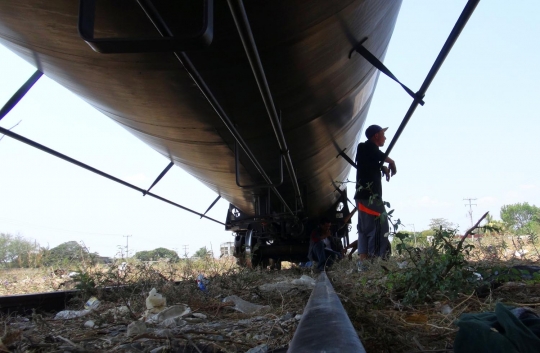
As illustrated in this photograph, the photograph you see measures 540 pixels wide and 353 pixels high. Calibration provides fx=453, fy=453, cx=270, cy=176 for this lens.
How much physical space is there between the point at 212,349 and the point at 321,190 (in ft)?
17.5

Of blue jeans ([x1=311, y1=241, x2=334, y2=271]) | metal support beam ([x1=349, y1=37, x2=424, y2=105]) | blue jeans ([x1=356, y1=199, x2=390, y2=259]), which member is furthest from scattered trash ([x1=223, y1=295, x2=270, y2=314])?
blue jeans ([x1=311, y1=241, x2=334, y2=271])

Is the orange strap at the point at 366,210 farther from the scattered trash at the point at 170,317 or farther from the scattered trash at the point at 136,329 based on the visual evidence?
the scattered trash at the point at 136,329

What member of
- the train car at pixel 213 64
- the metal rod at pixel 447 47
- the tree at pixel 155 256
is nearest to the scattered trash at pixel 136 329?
the train car at pixel 213 64

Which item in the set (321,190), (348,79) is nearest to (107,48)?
(348,79)

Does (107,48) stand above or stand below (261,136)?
below

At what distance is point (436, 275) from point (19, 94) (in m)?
2.44

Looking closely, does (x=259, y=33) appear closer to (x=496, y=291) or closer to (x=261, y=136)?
(x=261, y=136)

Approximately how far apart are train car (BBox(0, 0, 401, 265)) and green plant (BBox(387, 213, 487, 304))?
41.8 inches

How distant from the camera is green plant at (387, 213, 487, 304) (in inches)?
84.7

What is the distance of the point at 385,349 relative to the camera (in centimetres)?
133

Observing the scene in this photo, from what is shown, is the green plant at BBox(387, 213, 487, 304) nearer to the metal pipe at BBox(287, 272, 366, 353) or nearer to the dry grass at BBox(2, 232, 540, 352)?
the dry grass at BBox(2, 232, 540, 352)

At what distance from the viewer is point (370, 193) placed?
474 centimetres

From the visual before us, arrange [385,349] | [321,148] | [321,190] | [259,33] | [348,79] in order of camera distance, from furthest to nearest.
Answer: [321,190] < [321,148] < [348,79] < [259,33] < [385,349]

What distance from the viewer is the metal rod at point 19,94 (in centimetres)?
249
